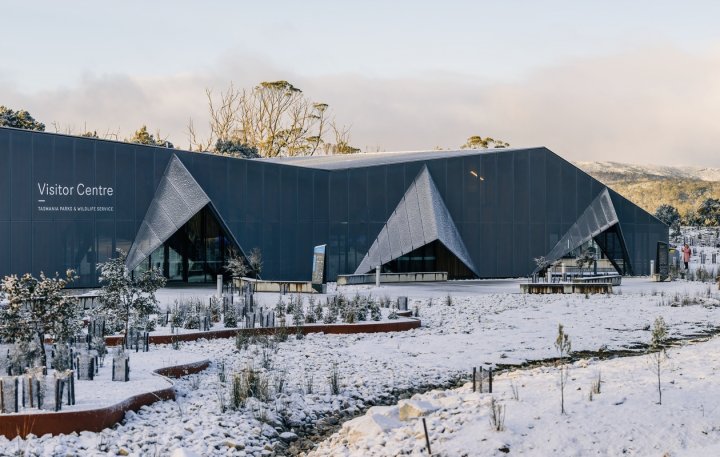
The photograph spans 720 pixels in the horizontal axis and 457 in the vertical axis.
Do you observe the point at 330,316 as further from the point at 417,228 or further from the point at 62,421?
the point at 417,228

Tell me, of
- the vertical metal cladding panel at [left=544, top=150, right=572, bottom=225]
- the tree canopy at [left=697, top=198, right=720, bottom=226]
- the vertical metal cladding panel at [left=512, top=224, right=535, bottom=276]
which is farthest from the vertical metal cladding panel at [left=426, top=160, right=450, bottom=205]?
→ the tree canopy at [left=697, top=198, right=720, bottom=226]

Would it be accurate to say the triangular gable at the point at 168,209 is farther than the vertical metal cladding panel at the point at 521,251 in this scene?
No

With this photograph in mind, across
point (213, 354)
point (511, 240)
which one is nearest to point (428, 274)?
point (511, 240)

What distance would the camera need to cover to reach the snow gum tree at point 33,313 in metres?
10.9

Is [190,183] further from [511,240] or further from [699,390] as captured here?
[699,390]

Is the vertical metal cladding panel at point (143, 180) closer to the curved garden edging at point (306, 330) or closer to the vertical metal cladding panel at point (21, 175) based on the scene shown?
the vertical metal cladding panel at point (21, 175)

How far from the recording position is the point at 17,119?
55.7 meters

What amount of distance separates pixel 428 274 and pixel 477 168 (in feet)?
18.5

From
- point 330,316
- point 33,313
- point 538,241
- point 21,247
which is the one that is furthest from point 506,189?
point 33,313

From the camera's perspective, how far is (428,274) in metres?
32.1

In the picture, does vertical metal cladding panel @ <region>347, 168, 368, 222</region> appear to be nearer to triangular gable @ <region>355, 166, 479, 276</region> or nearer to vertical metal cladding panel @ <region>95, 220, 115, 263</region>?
triangular gable @ <region>355, 166, 479, 276</region>

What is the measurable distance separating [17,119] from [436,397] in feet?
177

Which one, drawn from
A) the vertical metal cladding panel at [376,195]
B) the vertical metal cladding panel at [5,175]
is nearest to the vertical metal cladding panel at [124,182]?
the vertical metal cladding panel at [5,175]

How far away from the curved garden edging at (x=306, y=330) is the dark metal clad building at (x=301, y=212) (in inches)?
489
